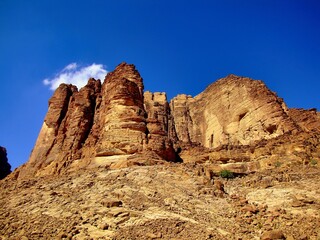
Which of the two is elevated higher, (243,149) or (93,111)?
(93,111)

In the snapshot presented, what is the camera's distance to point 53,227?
1411 cm

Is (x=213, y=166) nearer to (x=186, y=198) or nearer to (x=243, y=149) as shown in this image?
(x=243, y=149)

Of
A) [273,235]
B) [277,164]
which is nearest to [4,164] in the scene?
[277,164]

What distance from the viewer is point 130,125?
99.7 ft

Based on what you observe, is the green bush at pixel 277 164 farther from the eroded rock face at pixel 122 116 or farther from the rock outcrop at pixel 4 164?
the rock outcrop at pixel 4 164

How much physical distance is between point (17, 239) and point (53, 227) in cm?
161

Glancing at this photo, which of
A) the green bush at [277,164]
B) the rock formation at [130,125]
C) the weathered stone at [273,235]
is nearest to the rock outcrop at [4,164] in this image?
the rock formation at [130,125]

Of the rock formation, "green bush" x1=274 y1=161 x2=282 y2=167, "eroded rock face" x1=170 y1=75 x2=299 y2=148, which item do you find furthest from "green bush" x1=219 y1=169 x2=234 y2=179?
"eroded rock face" x1=170 y1=75 x2=299 y2=148

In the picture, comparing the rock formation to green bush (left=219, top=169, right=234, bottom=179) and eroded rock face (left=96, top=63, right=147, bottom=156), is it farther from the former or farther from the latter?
green bush (left=219, top=169, right=234, bottom=179)

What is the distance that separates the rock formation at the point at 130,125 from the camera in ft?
95.9

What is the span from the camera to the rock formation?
29.2m

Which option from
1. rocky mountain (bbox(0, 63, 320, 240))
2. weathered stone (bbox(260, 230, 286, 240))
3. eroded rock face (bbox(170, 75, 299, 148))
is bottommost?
weathered stone (bbox(260, 230, 286, 240))

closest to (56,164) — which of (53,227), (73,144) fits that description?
(73,144)

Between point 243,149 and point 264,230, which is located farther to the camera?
point 243,149
